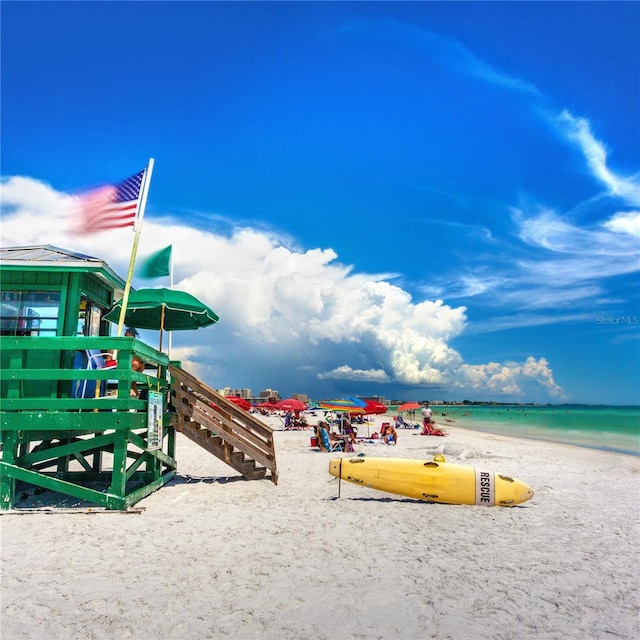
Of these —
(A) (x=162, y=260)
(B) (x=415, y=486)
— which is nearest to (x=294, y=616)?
(B) (x=415, y=486)

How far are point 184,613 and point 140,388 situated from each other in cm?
597

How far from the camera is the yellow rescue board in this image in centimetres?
953

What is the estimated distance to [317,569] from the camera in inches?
233

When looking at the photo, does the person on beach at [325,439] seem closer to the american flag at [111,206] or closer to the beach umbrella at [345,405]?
the beach umbrella at [345,405]

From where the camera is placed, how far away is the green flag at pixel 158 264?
1271cm

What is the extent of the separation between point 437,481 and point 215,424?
4.78 metres

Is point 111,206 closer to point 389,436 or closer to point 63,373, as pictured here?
point 63,373

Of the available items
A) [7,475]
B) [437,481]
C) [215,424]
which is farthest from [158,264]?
[437,481]

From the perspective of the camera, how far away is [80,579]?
5.49m

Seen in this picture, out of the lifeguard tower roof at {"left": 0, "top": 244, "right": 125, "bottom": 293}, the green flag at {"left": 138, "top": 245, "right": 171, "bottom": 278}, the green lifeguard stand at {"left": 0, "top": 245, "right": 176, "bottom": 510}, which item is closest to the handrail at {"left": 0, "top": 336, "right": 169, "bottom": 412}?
the green lifeguard stand at {"left": 0, "top": 245, "right": 176, "bottom": 510}

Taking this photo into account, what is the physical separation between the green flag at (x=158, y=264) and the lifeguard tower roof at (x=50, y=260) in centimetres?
229

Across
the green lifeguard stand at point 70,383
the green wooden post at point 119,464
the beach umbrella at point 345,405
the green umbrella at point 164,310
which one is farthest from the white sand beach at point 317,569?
the beach umbrella at point 345,405

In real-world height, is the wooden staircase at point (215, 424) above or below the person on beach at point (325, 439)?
above

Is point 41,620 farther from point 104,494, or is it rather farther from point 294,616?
Answer: point 104,494
